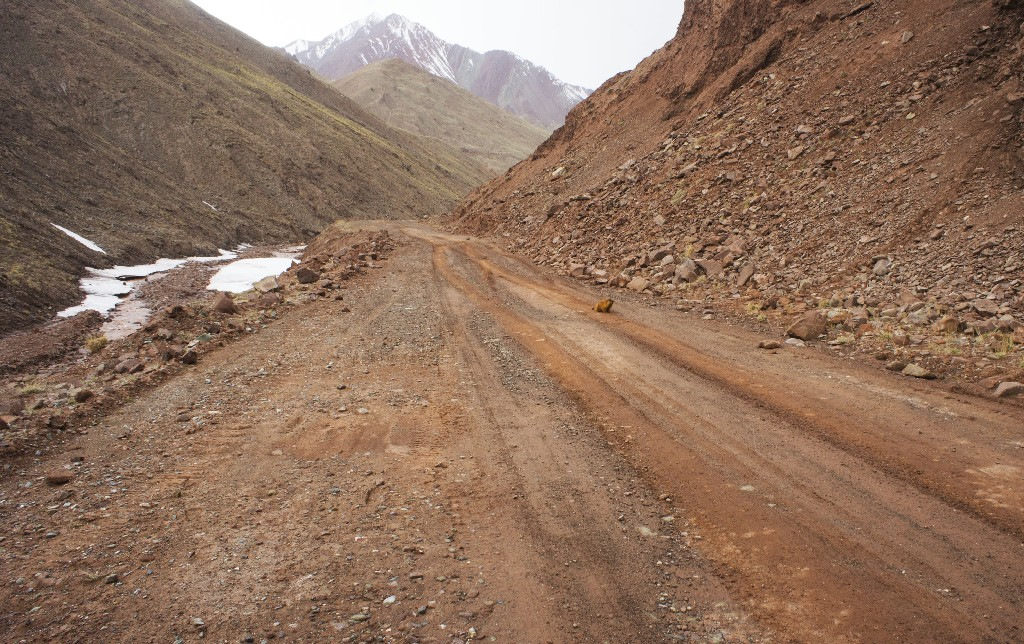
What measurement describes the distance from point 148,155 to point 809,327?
49655 mm

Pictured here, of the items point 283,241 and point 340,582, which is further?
point 283,241

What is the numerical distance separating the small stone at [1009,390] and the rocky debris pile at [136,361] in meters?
11.3

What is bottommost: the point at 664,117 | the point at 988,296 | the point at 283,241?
the point at 283,241

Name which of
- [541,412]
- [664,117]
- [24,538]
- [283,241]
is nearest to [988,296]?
[541,412]

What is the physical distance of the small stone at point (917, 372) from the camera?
24.7 ft

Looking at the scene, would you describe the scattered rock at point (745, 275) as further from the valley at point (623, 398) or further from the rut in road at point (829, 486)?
the rut in road at point (829, 486)

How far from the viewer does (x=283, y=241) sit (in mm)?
40906

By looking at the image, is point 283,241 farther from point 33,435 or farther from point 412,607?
point 412,607

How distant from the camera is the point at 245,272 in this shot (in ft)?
87.7

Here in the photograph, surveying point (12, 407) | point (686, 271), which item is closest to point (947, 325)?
point (686, 271)

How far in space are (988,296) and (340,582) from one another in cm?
1041

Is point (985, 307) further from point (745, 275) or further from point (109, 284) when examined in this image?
point (109, 284)

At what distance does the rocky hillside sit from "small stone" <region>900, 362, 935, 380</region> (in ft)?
0.69

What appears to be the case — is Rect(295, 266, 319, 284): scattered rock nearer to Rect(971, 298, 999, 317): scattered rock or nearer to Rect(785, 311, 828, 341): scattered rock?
Rect(785, 311, 828, 341): scattered rock
